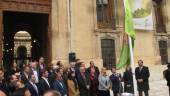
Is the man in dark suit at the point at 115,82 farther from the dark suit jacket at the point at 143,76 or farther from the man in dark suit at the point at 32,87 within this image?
the man in dark suit at the point at 32,87

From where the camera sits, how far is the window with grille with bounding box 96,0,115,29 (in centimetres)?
2520

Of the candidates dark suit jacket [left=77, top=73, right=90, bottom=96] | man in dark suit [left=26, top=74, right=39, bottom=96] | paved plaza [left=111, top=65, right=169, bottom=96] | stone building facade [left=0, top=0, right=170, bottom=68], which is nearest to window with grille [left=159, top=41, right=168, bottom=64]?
stone building facade [left=0, top=0, right=170, bottom=68]

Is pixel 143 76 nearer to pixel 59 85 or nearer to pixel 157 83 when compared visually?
pixel 59 85

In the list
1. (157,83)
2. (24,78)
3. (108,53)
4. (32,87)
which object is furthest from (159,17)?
(32,87)

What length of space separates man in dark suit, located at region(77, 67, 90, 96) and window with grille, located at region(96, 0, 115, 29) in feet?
37.0

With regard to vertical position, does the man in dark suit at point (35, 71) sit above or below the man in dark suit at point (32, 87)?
above

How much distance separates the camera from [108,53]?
978 inches

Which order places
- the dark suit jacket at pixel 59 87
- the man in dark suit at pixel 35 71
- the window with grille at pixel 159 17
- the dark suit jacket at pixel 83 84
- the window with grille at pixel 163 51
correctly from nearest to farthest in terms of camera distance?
the dark suit jacket at pixel 59 87 < the man in dark suit at pixel 35 71 < the dark suit jacket at pixel 83 84 < the window with grille at pixel 163 51 < the window with grille at pixel 159 17

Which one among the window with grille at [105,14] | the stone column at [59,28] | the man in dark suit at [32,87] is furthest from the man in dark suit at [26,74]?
the window with grille at [105,14]

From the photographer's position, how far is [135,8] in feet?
81.9

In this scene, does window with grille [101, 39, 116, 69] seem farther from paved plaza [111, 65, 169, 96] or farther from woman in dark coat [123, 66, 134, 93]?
woman in dark coat [123, 66, 134, 93]

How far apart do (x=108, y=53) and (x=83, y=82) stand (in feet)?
36.7

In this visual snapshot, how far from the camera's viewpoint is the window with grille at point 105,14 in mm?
25205

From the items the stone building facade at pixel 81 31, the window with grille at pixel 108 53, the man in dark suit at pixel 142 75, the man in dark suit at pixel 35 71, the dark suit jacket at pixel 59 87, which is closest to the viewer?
the dark suit jacket at pixel 59 87
